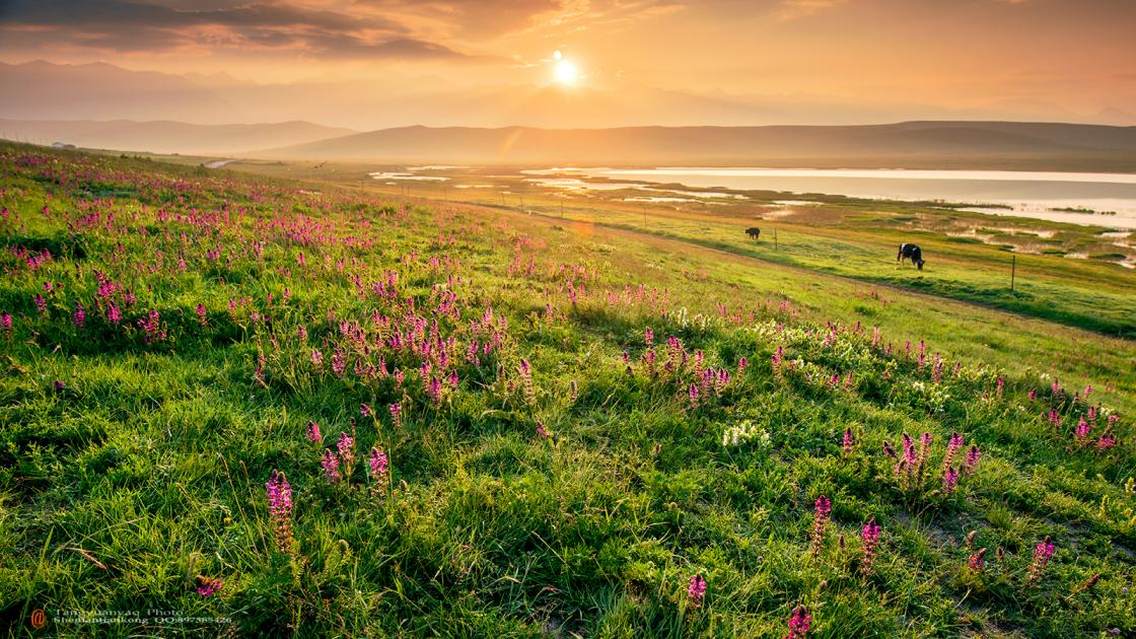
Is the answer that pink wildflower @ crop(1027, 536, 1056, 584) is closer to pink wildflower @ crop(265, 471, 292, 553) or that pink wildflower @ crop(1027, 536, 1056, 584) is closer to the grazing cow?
pink wildflower @ crop(265, 471, 292, 553)

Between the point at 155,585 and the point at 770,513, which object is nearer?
the point at 155,585

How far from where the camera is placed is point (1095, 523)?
5516 mm

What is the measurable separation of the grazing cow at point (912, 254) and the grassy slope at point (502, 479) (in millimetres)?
42692

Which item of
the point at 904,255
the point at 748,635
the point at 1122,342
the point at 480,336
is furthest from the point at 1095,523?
the point at 904,255

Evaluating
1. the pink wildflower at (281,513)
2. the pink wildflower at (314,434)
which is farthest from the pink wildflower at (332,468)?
the pink wildflower at (281,513)

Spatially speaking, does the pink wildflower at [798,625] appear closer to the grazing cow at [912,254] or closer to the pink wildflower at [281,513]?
the pink wildflower at [281,513]

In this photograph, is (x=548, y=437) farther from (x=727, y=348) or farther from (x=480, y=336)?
(x=727, y=348)

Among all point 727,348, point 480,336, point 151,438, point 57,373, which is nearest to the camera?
point 151,438

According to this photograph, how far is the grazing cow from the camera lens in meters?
45.8

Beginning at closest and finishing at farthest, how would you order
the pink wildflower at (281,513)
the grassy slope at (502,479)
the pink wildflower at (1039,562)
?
the pink wildflower at (281,513), the grassy slope at (502,479), the pink wildflower at (1039,562)

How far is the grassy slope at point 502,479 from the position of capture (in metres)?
3.62

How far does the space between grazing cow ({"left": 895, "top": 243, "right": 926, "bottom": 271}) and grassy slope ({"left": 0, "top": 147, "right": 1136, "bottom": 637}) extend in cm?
4269

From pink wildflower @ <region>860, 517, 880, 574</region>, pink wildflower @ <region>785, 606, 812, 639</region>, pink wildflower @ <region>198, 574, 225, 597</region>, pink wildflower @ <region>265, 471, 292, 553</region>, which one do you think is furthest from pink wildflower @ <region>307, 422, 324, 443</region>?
pink wildflower @ <region>860, 517, 880, 574</region>

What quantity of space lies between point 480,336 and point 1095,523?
26.1 ft
